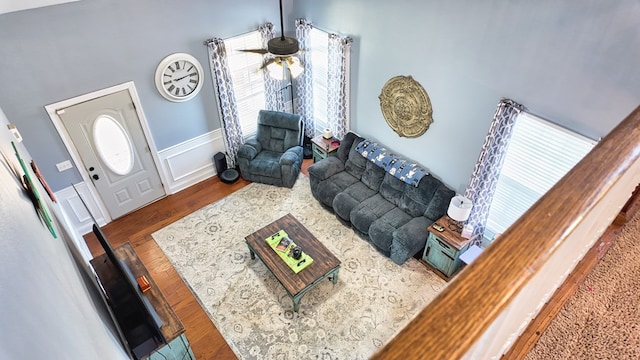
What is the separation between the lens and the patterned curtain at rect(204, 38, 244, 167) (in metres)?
5.84

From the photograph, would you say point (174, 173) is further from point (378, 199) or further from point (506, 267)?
point (506, 267)

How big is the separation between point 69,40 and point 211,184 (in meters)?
2.96

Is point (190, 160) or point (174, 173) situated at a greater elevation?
point (190, 160)

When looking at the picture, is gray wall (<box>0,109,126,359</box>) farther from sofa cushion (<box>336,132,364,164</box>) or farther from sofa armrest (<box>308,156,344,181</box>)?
sofa cushion (<box>336,132,364,164</box>)

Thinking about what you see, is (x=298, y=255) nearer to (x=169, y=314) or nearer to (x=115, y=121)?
(x=169, y=314)

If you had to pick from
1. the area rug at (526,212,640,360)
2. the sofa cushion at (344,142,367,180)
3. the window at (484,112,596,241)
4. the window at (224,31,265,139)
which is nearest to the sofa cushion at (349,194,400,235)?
the sofa cushion at (344,142,367,180)

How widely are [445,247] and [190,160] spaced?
14.1ft

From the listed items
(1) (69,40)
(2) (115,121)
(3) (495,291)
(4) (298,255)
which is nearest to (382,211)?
(4) (298,255)

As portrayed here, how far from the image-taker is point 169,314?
3615mm

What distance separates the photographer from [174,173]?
6422 millimetres

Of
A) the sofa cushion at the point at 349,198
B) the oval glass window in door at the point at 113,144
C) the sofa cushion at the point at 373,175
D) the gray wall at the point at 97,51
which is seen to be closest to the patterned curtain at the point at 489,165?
the sofa cushion at the point at 373,175

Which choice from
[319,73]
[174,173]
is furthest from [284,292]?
[319,73]

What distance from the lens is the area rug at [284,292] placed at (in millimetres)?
4488

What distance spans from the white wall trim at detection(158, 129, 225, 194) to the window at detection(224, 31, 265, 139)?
62 centimetres
